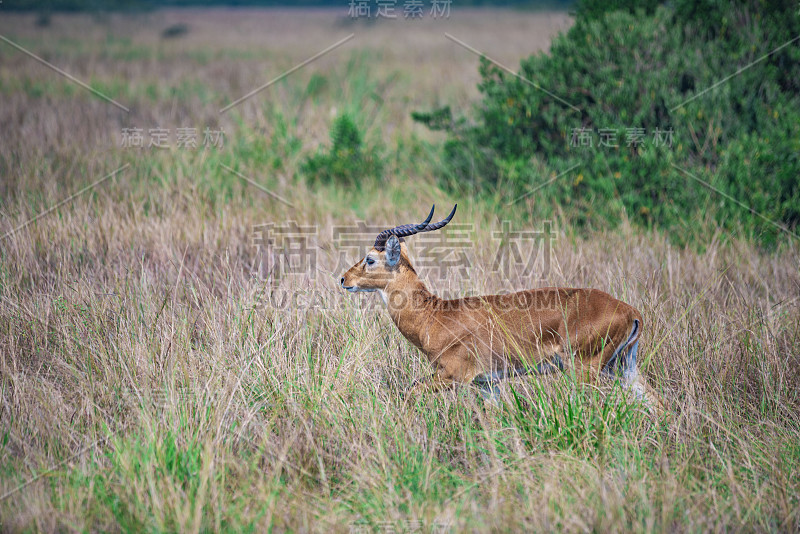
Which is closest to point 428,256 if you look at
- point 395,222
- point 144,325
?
point 395,222

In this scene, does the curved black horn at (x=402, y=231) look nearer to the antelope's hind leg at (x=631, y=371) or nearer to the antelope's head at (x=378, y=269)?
the antelope's head at (x=378, y=269)

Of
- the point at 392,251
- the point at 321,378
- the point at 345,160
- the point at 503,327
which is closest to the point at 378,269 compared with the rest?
the point at 392,251

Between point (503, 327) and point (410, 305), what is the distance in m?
0.75

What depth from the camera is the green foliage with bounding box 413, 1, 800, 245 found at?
7.84 metres

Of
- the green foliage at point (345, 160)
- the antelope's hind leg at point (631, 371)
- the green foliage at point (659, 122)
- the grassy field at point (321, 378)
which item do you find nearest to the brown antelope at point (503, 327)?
the antelope's hind leg at point (631, 371)

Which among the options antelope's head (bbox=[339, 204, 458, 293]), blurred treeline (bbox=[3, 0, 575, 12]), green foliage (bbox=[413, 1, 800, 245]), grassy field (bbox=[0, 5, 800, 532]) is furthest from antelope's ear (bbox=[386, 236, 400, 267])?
blurred treeline (bbox=[3, 0, 575, 12])

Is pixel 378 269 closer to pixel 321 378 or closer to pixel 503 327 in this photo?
pixel 321 378

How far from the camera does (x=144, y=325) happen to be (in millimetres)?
5422

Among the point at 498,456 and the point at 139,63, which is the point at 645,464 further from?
the point at 139,63

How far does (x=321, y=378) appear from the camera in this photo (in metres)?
4.84

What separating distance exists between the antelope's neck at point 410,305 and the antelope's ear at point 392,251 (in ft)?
0.49

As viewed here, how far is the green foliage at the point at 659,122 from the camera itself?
7836 mm

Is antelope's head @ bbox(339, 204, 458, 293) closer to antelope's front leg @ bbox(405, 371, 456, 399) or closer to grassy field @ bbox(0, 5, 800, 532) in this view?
grassy field @ bbox(0, 5, 800, 532)

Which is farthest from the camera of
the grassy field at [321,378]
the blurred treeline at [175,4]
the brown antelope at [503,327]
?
the blurred treeline at [175,4]
